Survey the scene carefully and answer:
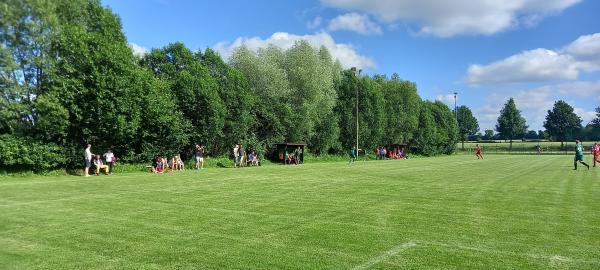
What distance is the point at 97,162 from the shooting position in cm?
2497

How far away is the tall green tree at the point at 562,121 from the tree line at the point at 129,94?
90675 millimetres

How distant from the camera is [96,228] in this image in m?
8.73

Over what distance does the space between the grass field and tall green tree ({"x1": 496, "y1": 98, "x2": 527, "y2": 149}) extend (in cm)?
10172

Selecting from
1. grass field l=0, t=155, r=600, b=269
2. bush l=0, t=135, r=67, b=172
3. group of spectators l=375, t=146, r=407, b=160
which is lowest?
grass field l=0, t=155, r=600, b=269

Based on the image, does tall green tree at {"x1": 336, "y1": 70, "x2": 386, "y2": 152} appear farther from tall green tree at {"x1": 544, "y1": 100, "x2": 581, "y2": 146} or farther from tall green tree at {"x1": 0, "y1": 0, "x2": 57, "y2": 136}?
tall green tree at {"x1": 544, "y1": 100, "x2": 581, "y2": 146}

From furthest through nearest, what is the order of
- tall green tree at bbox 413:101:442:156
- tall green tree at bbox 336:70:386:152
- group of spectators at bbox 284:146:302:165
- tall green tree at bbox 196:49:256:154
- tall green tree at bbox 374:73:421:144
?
tall green tree at bbox 413:101:442:156
tall green tree at bbox 374:73:421:144
tall green tree at bbox 336:70:386:152
group of spectators at bbox 284:146:302:165
tall green tree at bbox 196:49:256:154

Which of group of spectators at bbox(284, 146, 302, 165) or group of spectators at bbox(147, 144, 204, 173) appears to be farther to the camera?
group of spectators at bbox(284, 146, 302, 165)

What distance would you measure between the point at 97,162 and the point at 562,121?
→ 403 feet

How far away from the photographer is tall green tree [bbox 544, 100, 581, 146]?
116000 mm

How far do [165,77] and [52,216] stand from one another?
92.5 ft

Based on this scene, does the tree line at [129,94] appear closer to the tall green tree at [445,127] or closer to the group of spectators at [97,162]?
the group of spectators at [97,162]

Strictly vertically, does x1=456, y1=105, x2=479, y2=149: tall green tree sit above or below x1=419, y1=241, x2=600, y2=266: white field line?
above

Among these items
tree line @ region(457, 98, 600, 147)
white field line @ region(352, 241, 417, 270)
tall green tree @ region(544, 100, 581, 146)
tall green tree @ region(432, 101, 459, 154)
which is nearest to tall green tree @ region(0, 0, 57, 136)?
white field line @ region(352, 241, 417, 270)

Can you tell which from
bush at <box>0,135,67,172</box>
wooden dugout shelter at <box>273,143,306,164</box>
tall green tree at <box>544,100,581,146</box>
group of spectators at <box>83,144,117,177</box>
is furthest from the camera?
tall green tree at <box>544,100,581,146</box>
